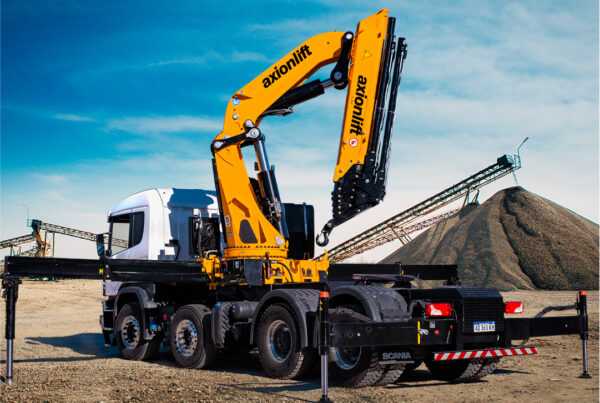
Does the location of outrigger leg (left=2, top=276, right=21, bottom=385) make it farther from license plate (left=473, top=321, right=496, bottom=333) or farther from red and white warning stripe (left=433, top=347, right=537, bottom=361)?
license plate (left=473, top=321, right=496, bottom=333)

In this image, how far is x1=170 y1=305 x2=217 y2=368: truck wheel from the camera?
12.3 metres

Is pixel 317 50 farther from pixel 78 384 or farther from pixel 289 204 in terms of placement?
pixel 78 384

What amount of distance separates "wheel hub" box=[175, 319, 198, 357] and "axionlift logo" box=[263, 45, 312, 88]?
4.70 metres

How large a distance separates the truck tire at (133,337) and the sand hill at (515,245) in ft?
78.9

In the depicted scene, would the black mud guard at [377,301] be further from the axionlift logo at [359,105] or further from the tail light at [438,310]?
the axionlift logo at [359,105]

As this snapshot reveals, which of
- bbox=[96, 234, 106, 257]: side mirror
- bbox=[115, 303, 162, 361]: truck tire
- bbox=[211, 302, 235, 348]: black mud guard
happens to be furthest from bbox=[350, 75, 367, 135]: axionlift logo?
bbox=[96, 234, 106, 257]: side mirror

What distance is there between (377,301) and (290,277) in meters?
2.91

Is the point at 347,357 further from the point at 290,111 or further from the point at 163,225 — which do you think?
the point at 163,225

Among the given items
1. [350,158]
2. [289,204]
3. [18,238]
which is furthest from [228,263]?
[18,238]

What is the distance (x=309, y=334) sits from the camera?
→ 400 inches

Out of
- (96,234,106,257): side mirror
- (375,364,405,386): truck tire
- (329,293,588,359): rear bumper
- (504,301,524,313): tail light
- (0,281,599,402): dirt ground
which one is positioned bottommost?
(0,281,599,402): dirt ground

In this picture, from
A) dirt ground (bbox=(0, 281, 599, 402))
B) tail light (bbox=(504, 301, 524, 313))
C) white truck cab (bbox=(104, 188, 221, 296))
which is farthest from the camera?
white truck cab (bbox=(104, 188, 221, 296))

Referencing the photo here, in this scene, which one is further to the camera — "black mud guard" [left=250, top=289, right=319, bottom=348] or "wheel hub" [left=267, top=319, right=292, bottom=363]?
"wheel hub" [left=267, top=319, right=292, bottom=363]

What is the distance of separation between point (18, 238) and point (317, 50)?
58972 mm
